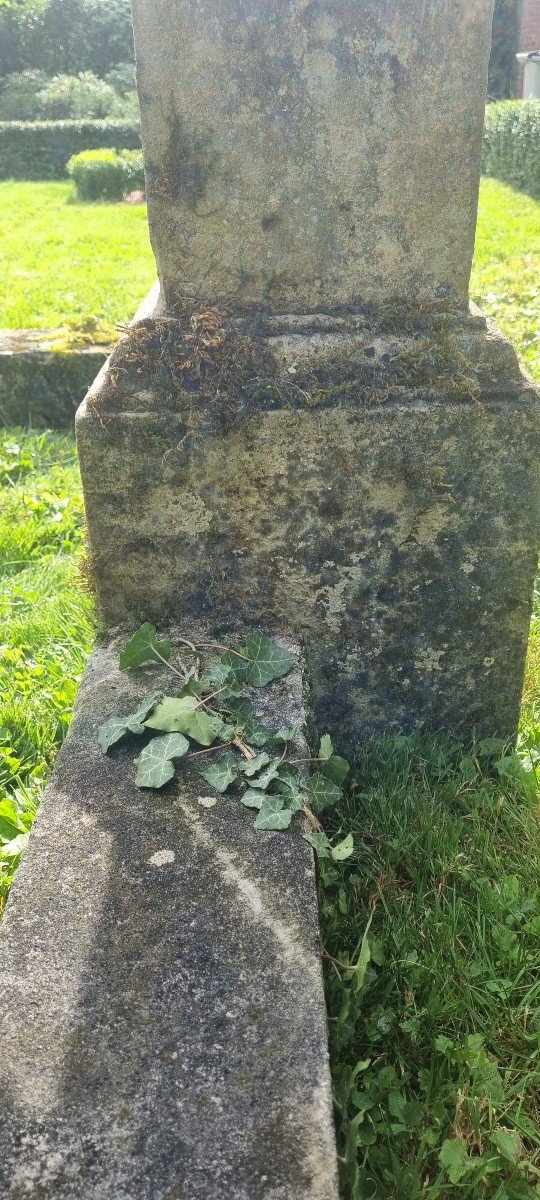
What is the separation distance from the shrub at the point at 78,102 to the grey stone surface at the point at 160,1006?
25.1 metres

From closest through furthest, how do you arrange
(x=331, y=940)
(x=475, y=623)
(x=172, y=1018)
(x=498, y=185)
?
1. (x=172, y=1018)
2. (x=331, y=940)
3. (x=475, y=623)
4. (x=498, y=185)

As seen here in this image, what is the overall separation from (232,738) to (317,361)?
90 centimetres

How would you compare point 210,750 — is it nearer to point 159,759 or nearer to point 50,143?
point 159,759

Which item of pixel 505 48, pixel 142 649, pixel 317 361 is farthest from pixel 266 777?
pixel 505 48

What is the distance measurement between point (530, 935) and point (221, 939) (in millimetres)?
812

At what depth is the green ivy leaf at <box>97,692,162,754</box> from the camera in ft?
5.79

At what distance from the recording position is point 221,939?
139 centimetres

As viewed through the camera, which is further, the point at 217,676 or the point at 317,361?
the point at 317,361

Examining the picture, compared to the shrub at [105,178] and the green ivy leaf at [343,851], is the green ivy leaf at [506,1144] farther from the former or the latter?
the shrub at [105,178]

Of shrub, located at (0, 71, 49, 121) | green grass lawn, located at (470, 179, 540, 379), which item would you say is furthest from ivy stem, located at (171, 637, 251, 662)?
shrub, located at (0, 71, 49, 121)

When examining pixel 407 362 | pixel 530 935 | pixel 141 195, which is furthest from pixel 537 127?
pixel 530 935

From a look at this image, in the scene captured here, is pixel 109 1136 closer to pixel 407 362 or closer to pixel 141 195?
pixel 407 362

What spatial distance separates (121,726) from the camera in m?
1.78

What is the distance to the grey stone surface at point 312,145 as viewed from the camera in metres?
1.88
